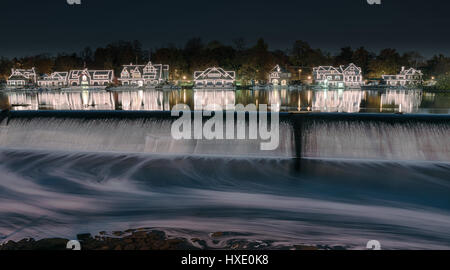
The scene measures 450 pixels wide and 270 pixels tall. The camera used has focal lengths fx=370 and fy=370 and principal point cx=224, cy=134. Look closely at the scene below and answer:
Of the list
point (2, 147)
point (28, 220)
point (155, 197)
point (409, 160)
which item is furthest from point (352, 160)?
point (2, 147)

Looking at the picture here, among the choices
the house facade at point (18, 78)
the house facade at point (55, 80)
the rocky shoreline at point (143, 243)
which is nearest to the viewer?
the rocky shoreline at point (143, 243)

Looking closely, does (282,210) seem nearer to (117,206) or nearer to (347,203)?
(347,203)

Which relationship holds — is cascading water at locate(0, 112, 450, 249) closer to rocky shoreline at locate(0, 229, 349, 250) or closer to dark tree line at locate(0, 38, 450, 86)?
rocky shoreline at locate(0, 229, 349, 250)

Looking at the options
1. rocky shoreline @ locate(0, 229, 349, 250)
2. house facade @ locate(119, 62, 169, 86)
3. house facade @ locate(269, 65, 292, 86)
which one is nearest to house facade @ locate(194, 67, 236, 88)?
house facade @ locate(119, 62, 169, 86)

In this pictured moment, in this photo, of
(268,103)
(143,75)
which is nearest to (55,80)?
(143,75)

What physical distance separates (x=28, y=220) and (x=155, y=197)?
96.8 inches

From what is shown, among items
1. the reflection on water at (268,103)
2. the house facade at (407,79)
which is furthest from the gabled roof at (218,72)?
the house facade at (407,79)

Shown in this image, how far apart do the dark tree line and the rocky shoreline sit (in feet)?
189

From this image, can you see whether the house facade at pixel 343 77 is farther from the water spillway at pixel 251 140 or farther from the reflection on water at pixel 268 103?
the water spillway at pixel 251 140

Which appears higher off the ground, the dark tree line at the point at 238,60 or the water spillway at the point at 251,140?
the dark tree line at the point at 238,60

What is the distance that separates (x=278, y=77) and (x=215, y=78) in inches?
496

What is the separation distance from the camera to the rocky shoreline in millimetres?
4742

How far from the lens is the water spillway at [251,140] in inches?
407

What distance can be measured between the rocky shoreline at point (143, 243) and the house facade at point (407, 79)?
61985 millimetres
